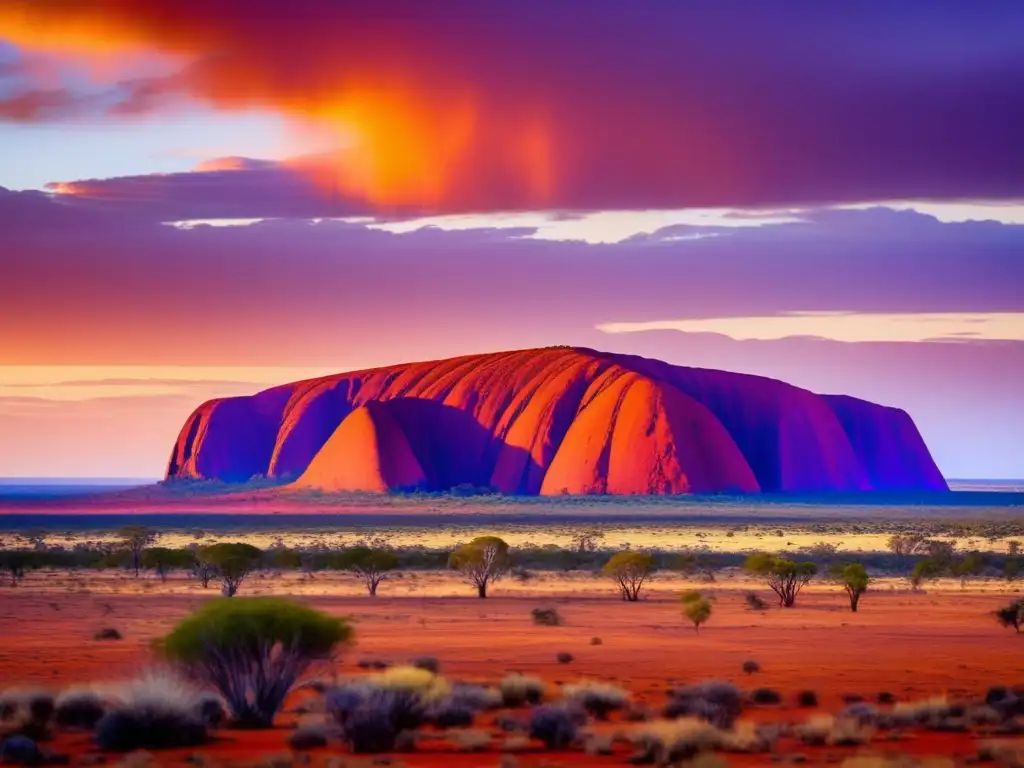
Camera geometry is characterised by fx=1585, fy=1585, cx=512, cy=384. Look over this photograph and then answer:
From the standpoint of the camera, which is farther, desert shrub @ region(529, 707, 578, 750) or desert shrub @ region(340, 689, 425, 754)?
desert shrub @ region(529, 707, 578, 750)

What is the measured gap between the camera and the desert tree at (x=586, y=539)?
220ft

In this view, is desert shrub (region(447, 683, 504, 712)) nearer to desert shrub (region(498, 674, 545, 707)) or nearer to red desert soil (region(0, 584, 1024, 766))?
desert shrub (region(498, 674, 545, 707))

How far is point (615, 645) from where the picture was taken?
31828 mm

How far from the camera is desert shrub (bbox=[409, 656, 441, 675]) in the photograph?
2594 cm

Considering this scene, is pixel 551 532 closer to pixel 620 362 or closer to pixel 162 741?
pixel 620 362

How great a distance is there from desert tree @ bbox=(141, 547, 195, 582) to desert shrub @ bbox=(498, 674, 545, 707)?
102ft

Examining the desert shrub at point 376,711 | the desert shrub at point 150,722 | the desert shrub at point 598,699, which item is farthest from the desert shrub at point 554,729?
the desert shrub at point 150,722

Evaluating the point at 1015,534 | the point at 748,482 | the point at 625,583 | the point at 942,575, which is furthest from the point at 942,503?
the point at 625,583

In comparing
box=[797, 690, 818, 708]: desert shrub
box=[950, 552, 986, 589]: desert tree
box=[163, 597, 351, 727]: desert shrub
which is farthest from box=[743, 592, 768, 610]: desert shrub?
box=[163, 597, 351, 727]: desert shrub

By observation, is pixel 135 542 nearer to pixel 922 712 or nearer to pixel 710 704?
pixel 710 704

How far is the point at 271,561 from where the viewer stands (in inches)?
2253

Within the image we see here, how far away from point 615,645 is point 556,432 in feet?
301

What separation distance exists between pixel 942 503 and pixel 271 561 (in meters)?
94.9

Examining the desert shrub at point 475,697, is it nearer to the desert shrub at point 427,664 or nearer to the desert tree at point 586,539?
the desert shrub at point 427,664
